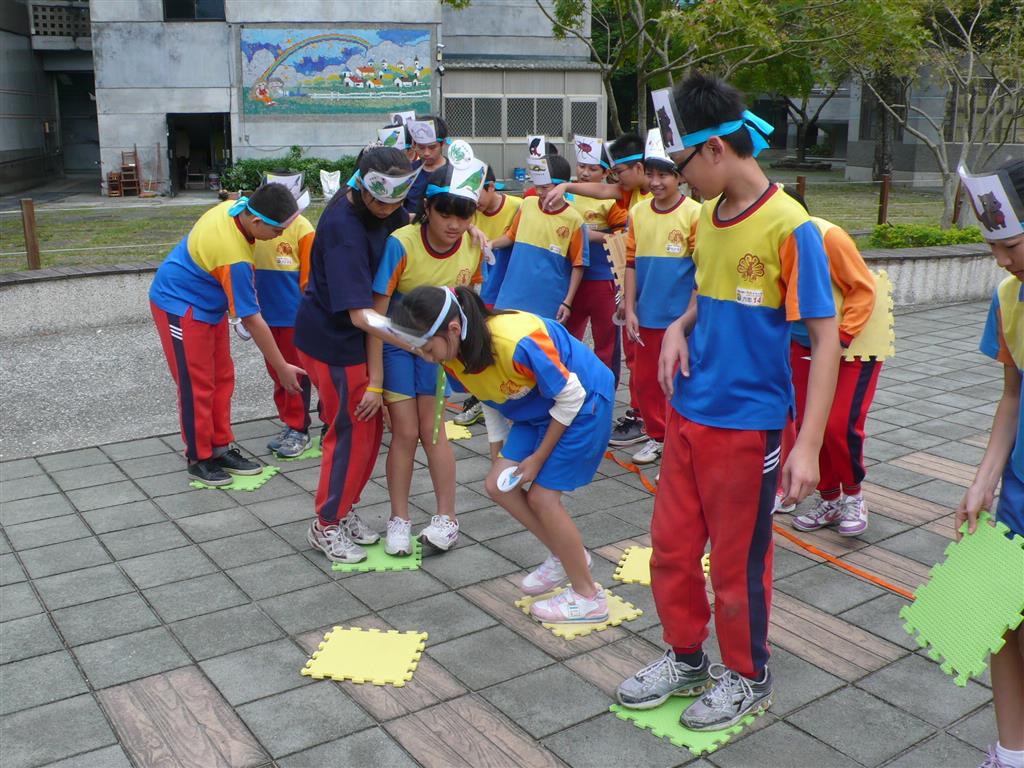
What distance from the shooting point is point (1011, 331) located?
2812 millimetres

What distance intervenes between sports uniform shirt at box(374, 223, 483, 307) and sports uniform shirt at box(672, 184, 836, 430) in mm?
1565

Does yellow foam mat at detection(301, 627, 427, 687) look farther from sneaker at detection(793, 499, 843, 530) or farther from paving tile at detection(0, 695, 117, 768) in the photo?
sneaker at detection(793, 499, 843, 530)

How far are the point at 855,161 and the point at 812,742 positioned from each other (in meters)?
32.7

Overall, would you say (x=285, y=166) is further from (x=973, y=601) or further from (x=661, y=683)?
(x=973, y=601)

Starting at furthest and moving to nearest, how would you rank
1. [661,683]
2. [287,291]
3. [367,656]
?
1. [287,291]
2. [367,656]
3. [661,683]

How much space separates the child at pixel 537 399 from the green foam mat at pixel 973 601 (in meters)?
1.37

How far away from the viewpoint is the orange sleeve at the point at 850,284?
4430 mm

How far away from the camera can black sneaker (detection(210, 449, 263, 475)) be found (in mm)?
5836

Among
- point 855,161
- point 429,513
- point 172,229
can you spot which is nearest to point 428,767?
point 429,513

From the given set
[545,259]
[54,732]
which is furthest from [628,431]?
[54,732]

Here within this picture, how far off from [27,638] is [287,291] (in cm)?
276

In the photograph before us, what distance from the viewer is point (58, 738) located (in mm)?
3314

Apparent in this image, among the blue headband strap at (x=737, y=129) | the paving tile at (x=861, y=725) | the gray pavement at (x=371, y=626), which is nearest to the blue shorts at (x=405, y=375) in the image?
the gray pavement at (x=371, y=626)

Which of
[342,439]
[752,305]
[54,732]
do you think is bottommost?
[54,732]
